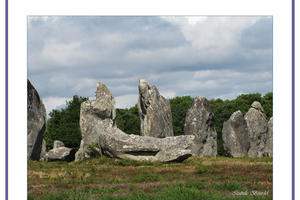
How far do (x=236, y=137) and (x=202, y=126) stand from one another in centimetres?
306

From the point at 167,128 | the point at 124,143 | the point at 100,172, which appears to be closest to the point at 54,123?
the point at 167,128

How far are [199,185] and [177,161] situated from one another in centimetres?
946

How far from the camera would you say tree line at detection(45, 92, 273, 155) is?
5228 cm

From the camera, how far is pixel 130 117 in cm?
6303

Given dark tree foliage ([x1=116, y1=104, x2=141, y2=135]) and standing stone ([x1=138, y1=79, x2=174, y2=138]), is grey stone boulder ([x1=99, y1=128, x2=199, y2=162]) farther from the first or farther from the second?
dark tree foliage ([x1=116, y1=104, x2=141, y2=135])

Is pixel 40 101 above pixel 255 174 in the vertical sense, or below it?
above

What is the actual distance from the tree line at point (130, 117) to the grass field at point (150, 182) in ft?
89.2

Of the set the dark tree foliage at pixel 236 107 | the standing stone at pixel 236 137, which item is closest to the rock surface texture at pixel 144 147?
the standing stone at pixel 236 137

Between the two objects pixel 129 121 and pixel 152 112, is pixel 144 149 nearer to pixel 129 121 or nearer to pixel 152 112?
pixel 152 112

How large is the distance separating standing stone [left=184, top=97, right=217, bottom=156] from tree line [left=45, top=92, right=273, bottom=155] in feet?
50.2

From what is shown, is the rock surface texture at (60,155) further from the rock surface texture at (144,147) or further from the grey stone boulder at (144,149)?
the grey stone boulder at (144,149)

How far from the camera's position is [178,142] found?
1061 inches
